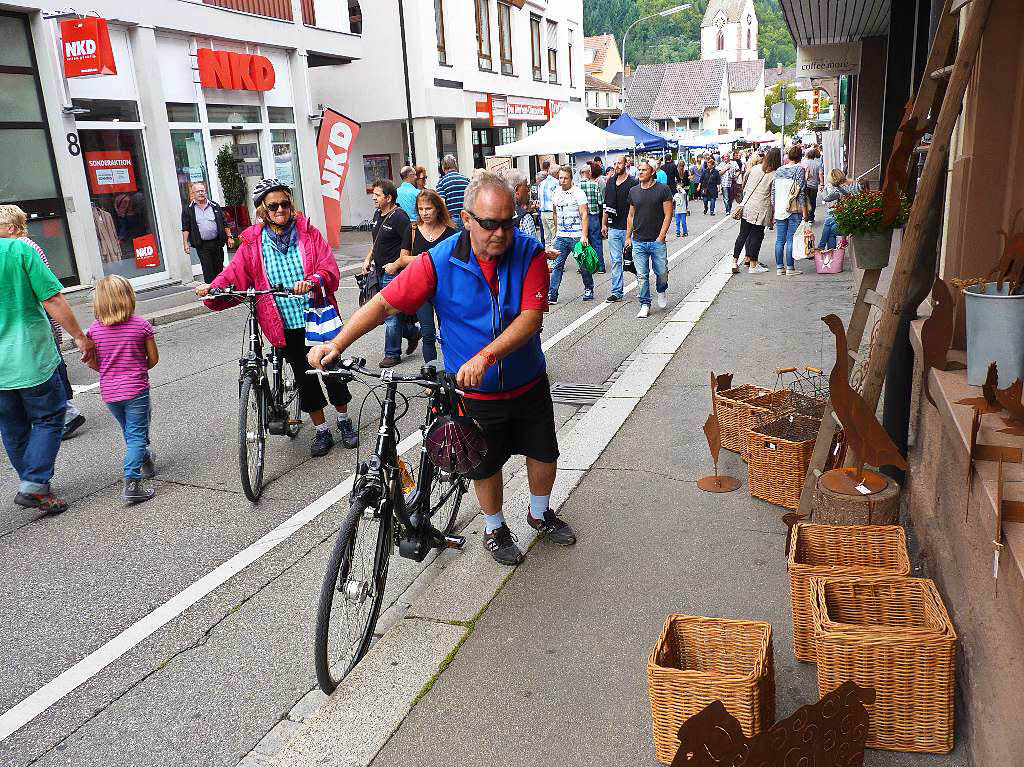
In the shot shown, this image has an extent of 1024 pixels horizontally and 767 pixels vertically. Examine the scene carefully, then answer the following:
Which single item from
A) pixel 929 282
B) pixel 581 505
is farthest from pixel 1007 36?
pixel 581 505

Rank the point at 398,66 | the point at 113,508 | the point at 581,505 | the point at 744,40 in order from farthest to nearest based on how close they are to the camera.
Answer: the point at 744,40 → the point at 398,66 → the point at 113,508 → the point at 581,505

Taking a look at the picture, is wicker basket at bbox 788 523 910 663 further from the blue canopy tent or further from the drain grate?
the blue canopy tent

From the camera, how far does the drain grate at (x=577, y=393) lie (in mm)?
7336

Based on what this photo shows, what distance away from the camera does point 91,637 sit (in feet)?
13.1

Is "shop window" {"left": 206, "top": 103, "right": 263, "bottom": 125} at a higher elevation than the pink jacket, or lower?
higher

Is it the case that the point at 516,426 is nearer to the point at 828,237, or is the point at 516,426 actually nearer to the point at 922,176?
the point at 922,176

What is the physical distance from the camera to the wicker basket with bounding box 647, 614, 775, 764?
8.79 ft

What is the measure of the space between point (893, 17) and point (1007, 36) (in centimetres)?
812

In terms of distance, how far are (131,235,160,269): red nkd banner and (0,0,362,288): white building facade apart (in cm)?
2

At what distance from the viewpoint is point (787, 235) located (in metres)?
13.1

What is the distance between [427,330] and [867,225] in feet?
15.6

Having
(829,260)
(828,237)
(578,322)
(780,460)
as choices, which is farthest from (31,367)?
(828,237)

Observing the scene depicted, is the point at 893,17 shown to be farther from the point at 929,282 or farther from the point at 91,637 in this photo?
the point at 91,637

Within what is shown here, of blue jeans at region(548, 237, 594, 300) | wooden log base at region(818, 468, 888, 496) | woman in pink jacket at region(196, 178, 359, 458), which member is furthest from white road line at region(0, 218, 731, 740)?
blue jeans at region(548, 237, 594, 300)
